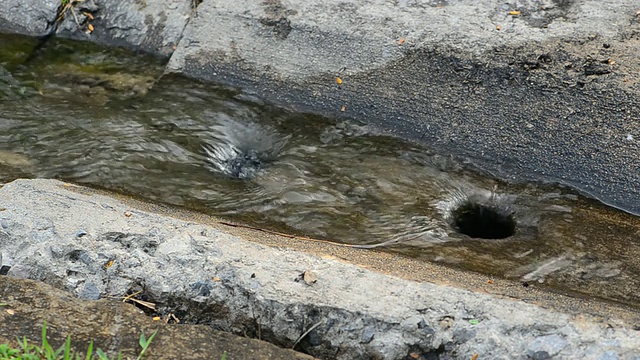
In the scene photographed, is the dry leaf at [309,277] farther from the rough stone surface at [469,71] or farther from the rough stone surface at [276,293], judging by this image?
the rough stone surface at [469,71]

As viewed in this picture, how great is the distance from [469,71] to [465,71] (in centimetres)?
2

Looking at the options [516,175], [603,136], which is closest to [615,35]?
[603,136]

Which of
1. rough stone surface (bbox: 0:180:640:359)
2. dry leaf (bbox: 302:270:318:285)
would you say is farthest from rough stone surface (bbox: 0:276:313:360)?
dry leaf (bbox: 302:270:318:285)

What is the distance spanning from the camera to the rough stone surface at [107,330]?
2410mm

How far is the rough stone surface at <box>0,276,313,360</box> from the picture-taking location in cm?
241

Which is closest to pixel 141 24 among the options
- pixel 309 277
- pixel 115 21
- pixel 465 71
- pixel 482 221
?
pixel 115 21

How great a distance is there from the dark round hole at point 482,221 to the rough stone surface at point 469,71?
31 cm

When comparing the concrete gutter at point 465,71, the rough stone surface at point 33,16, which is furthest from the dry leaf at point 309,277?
the rough stone surface at point 33,16

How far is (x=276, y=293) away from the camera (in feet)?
8.58

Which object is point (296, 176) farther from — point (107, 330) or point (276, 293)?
point (107, 330)

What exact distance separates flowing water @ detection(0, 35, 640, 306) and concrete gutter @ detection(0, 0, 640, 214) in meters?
0.14

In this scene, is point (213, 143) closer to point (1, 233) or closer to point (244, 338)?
point (1, 233)

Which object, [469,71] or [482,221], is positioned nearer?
[482,221]

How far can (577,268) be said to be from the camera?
131 inches
